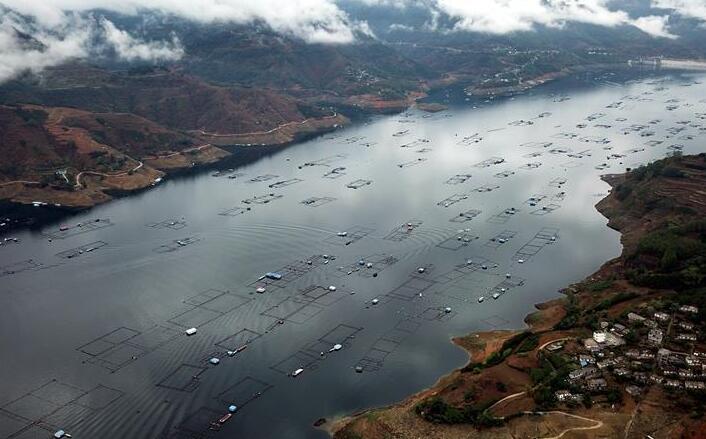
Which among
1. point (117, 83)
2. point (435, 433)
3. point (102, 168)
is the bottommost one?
point (435, 433)

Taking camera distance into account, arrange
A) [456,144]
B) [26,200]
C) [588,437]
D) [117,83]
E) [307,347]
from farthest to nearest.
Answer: [117,83] < [456,144] < [26,200] < [307,347] < [588,437]

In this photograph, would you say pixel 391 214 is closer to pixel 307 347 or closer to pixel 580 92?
pixel 307 347

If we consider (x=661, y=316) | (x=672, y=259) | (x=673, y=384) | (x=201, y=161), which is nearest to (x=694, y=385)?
(x=673, y=384)

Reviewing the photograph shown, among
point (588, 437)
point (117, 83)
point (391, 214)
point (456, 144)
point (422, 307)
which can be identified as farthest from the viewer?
point (117, 83)

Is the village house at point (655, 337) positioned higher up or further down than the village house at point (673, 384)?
higher up

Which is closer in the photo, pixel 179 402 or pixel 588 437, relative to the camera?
pixel 588 437

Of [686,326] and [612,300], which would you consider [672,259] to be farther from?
[686,326]

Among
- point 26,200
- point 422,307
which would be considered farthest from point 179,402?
point 26,200

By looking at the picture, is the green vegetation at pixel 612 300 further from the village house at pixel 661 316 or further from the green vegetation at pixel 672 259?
the village house at pixel 661 316

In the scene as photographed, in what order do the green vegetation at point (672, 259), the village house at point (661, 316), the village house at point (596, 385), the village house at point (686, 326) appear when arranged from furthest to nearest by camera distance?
1. the green vegetation at point (672, 259)
2. the village house at point (661, 316)
3. the village house at point (686, 326)
4. the village house at point (596, 385)

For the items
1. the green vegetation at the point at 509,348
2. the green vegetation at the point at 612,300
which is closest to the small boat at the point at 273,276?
the green vegetation at the point at 509,348
